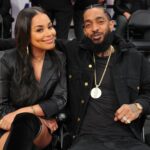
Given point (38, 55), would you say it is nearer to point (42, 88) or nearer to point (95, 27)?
point (42, 88)

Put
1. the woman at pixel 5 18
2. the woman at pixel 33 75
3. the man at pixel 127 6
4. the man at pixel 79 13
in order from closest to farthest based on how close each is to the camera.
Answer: the woman at pixel 33 75
the man at pixel 79 13
the woman at pixel 5 18
the man at pixel 127 6

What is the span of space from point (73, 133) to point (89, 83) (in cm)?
38

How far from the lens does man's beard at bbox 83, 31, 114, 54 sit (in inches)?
131

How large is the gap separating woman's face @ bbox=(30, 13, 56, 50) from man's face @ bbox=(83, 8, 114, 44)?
0.93 ft

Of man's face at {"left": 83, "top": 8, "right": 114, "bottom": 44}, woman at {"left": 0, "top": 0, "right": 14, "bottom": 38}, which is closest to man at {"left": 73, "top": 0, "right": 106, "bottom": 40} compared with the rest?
woman at {"left": 0, "top": 0, "right": 14, "bottom": 38}

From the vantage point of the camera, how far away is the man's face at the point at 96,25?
333 centimetres

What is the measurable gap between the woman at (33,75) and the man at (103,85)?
5.3 inches

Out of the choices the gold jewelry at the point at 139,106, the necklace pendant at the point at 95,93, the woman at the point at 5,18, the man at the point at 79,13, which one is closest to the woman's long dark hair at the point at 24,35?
the necklace pendant at the point at 95,93

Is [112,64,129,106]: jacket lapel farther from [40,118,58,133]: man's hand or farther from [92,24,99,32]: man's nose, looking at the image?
[40,118,58,133]: man's hand

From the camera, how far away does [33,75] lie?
3.19 metres

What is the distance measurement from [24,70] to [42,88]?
18 cm

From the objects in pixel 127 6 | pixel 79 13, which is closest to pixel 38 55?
pixel 79 13

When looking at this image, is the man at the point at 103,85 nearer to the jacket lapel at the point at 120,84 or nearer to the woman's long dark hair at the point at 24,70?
the jacket lapel at the point at 120,84

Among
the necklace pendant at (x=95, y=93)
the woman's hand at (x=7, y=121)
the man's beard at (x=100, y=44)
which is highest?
Answer: the man's beard at (x=100, y=44)
